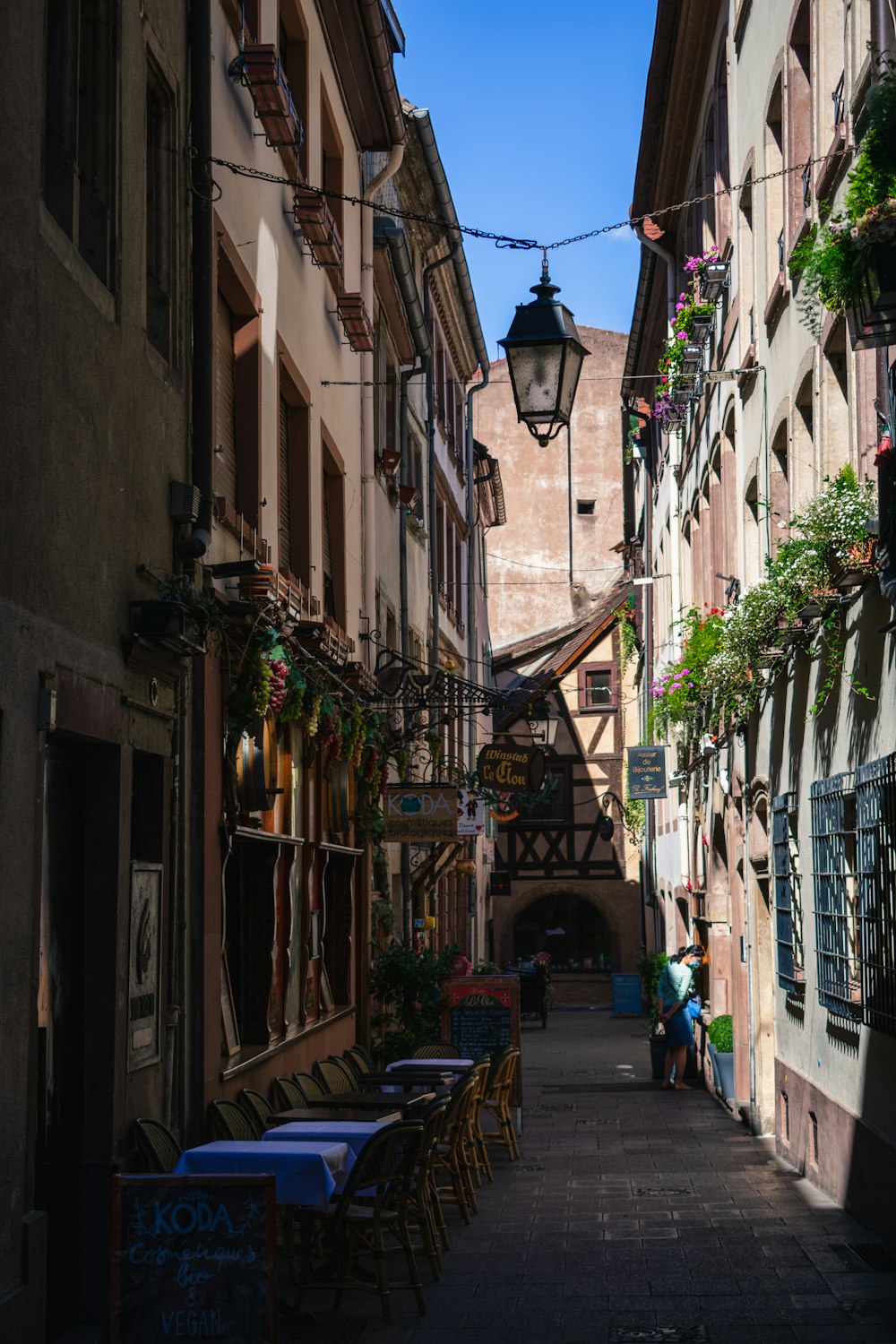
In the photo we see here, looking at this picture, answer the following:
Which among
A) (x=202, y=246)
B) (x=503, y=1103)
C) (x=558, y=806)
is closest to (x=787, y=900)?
(x=503, y=1103)

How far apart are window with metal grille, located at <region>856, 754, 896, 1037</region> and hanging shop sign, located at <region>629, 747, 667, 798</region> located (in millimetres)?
15223

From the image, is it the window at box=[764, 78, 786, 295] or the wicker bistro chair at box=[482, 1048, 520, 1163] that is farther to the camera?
the wicker bistro chair at box=[482, 1048, 520, 1163]

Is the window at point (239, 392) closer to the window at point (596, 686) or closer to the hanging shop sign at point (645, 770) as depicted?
the hanging shop sign at point (645, 770)

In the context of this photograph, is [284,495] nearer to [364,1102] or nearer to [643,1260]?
[364,1102]

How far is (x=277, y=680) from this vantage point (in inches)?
407

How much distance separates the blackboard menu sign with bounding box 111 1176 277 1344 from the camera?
6.02 m

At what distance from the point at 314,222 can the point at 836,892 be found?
20.3ft

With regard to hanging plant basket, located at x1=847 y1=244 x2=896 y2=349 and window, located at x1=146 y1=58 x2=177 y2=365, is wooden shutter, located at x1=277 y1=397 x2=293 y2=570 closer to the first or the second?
window, located at x1=146 y1=58 x2=177 y2=365

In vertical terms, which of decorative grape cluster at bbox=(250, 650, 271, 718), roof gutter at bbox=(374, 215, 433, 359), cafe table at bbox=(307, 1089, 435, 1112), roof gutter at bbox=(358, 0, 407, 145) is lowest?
cafe table at bbox=(307, 1089, 435, 1112)

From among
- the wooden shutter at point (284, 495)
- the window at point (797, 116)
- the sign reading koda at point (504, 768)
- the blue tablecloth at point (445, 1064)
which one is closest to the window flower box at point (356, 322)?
the wooden shutter at point (284, 495)

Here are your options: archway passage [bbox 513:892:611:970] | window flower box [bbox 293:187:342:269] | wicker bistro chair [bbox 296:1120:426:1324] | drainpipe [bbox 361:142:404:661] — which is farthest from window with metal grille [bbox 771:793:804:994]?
archway passage [bbox 513:892:611:970]

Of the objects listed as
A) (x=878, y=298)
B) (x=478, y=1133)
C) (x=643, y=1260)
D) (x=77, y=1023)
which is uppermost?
(x=878, y=298)

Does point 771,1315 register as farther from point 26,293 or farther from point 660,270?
point 660,270

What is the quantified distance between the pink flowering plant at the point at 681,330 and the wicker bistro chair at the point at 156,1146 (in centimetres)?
1148
